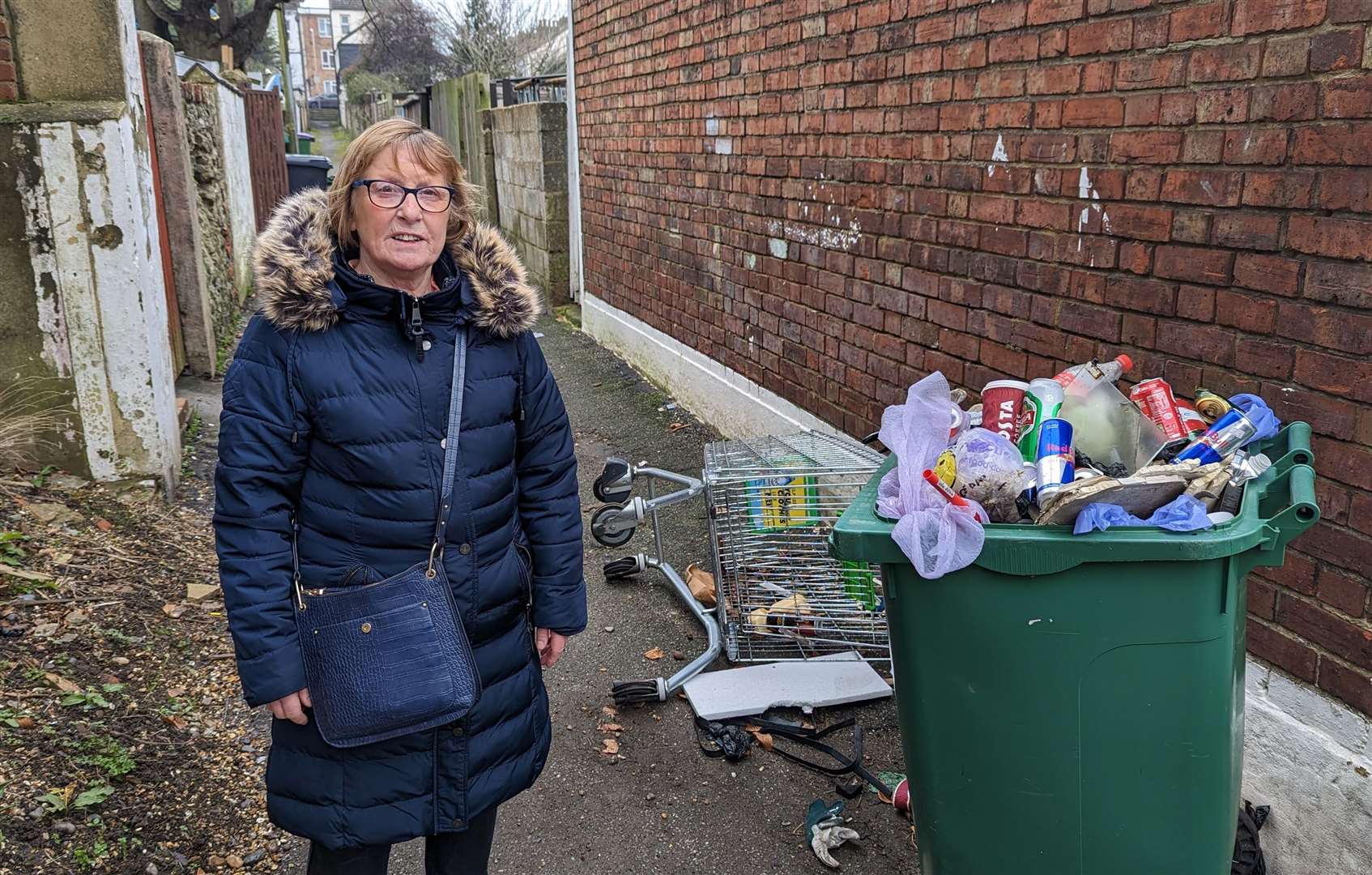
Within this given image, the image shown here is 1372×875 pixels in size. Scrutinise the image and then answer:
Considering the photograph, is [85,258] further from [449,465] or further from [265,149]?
[265,149]

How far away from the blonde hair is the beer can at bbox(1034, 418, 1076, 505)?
1.24 meters

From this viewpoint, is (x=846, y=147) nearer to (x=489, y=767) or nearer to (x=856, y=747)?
(x=856, y=747)

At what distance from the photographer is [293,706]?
6.24 ft

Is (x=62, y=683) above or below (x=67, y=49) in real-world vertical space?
below

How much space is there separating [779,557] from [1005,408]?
1.58 meters

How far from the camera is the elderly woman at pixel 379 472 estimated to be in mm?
1875

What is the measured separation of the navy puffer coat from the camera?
1.87m

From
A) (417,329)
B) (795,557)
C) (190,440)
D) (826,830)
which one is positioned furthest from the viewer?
(190,440)

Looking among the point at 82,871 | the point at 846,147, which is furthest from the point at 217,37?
the point at 82,871

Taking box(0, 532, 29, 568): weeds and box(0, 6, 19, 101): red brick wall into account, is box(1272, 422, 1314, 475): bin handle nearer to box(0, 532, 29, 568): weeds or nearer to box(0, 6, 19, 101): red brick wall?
box(0, 532, 29, 568): weeds

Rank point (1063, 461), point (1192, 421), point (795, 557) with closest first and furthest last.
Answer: point (1063, 461), point (1192, 421), point (795, 557)

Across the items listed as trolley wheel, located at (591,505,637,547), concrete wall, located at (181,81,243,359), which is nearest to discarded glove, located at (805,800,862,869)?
trolley wheel, located at (591,505,637,547)

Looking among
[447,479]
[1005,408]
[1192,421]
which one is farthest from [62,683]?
[1192,421]

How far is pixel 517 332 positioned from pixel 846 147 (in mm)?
2826
